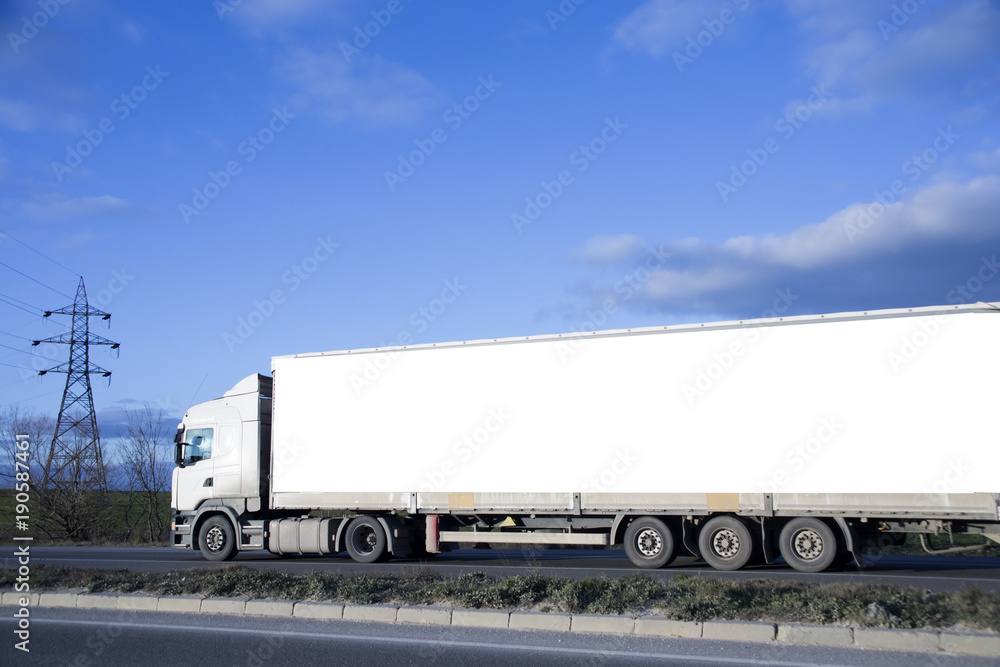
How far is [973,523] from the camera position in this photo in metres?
11.2

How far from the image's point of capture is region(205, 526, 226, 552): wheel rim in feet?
51.5

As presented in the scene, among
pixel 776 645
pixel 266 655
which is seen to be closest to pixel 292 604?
pixel 266 655

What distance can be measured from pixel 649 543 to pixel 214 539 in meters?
8.71

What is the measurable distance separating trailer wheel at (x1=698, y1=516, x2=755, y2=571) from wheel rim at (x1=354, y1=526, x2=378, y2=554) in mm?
6132

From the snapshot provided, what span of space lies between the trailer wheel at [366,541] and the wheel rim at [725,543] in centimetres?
593

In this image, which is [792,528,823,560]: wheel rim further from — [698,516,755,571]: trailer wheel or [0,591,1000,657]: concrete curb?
[0,591,1000,657]: concrete curb

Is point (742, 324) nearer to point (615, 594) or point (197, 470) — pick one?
point (615, 594)

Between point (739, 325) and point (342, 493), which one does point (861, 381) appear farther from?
point (342, 493)

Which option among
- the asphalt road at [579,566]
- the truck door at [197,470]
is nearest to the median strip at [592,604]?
the asphalt road at [579,566]

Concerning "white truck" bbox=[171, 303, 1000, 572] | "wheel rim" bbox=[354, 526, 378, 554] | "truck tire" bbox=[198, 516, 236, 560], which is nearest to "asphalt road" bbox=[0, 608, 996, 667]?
"white truck" bbox=[171, 303, 1000, 572]

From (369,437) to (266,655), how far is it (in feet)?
24.8

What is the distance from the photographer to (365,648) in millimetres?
7219

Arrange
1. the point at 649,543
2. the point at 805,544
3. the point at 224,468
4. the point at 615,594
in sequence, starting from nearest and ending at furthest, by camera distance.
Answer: the point at 615,594 < the point at 805,544 < the point at 649,543 < the point at 224,468

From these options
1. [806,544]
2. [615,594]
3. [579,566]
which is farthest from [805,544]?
[615,594]
